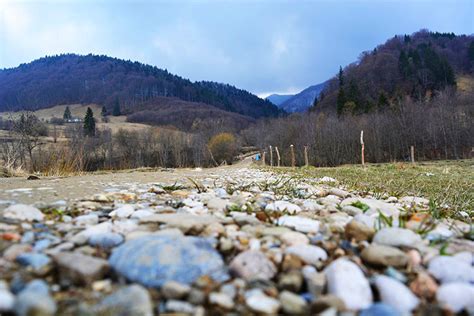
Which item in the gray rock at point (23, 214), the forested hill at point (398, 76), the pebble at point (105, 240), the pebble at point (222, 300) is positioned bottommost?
the pebble at point (222, 300)

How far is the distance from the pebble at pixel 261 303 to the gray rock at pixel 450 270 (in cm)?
74

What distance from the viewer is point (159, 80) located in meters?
140

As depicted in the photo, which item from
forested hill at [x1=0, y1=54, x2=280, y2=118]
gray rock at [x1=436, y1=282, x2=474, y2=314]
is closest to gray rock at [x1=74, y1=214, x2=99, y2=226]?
gray rock at [x1=436, y1=282, x2=474, y2=314]

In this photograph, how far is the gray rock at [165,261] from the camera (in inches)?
43.7

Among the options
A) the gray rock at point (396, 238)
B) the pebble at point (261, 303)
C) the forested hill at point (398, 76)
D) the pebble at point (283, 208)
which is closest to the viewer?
the pebble at point (261, 303)

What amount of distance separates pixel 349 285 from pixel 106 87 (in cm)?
15041

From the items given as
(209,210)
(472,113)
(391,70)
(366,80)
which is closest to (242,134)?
(366,80)

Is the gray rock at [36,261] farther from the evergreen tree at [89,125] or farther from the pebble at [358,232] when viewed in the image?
the evergreen tree at [89,125]

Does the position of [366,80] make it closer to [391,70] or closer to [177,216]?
[391,70]

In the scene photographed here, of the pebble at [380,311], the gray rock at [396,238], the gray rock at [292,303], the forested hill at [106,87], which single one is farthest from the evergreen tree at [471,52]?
the gray rock at [292,303]

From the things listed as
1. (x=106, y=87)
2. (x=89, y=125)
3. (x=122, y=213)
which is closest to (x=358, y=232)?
(x=122, y=213)

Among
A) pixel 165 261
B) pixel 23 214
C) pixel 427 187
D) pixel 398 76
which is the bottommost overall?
pixel 427 187

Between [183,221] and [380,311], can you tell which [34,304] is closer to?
[183,221]

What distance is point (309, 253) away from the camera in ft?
4.41
